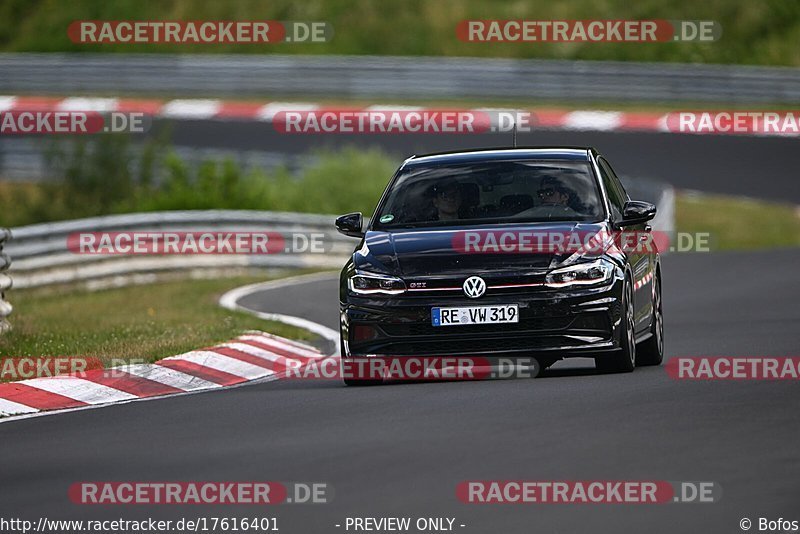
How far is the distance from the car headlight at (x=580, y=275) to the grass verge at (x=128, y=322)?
3504mm

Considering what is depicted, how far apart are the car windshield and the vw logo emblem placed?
0.88 m

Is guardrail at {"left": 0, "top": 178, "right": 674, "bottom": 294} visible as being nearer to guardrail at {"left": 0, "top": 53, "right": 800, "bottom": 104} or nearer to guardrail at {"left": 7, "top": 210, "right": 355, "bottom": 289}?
guardrail at {"left": 7, "top": 210, "right": 355, "bottom": 289}

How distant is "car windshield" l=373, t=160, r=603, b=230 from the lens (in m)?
12.6

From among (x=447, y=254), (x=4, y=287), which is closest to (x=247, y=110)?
(x=4, y=287)

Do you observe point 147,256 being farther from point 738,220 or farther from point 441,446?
point 441,446

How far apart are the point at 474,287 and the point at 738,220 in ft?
61.6

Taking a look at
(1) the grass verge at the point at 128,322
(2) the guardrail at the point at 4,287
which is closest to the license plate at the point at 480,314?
(1) the grass verge at the point at 128,322

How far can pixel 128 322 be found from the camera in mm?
18141

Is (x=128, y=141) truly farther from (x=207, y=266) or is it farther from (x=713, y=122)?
(x=713, y=122)

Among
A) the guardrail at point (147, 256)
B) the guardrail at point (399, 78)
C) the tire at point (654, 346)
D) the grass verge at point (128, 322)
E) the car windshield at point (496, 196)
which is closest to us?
the car windshield at point (496, 196)

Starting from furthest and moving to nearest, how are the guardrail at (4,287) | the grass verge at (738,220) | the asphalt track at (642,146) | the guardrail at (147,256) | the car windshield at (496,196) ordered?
the asphalt track at (642,146) < the grass verge at (738,220) < the guardrail at (147,256) < the guardrail at (4,287) < the car windshield at (496,196)

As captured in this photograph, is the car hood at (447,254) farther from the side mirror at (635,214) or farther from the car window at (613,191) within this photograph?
the car window at (613,191)

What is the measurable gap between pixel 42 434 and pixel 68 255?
13.7 m

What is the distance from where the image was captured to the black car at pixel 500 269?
1174 centimetres
